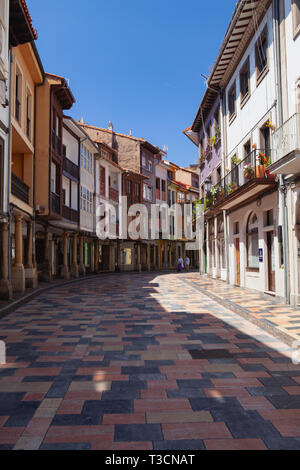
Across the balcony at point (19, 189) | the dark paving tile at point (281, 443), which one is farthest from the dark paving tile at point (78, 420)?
the balcony at point (19, 189)

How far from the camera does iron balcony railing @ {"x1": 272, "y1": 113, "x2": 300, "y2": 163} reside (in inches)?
383

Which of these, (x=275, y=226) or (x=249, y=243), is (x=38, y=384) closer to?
(x=275, y=226)

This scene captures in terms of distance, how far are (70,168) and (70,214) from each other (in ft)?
10.0

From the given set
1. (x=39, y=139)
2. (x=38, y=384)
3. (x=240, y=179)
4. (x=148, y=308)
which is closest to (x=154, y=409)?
(x=38, y=384)

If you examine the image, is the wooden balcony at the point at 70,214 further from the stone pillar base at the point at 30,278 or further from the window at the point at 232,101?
the window at the point at 232,101

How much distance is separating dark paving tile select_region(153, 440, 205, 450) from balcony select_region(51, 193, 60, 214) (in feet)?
57.5

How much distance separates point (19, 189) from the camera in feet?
52.5

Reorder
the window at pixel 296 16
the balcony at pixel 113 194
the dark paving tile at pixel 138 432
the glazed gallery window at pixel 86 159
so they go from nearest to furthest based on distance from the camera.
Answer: the dark paving tile at pixel 138 432, the window at pixel 296 16, the glazed gallery window at pixel 86 159, the balcony at pixel 113 194

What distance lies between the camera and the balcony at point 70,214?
23825 mm

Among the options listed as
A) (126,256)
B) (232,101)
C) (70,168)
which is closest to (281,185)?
(232,101)

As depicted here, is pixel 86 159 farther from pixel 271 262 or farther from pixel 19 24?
pixel 271 262

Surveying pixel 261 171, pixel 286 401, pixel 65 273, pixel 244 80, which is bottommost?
pixel 286 401

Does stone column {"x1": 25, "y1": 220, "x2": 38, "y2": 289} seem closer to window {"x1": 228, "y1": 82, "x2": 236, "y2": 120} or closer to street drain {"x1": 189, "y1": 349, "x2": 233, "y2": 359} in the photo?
window {"x1": 228, "y1": 82, "x2": 236, "y2": 120}

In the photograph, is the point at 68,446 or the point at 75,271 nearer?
the point at 68,446
